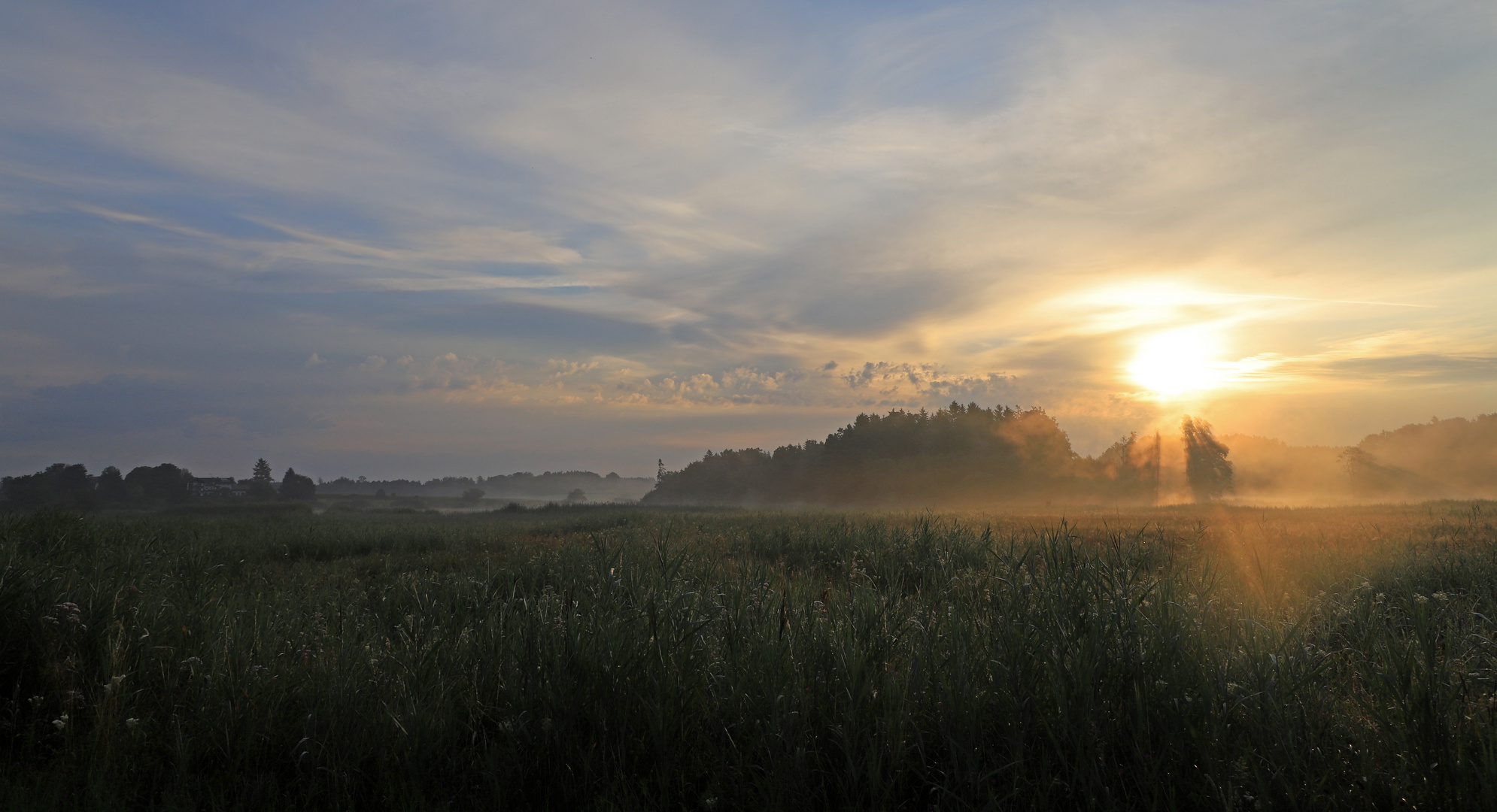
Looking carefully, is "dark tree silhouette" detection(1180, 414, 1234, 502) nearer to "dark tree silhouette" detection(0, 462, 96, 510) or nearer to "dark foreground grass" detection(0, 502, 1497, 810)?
"dark foreground grass" detection(0, 502, 1497, 810)

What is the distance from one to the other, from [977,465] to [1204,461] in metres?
27.1

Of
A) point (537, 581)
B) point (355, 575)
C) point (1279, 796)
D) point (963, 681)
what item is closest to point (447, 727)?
point (963, 681)

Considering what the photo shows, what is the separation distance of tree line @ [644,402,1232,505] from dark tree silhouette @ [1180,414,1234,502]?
4.4 inches

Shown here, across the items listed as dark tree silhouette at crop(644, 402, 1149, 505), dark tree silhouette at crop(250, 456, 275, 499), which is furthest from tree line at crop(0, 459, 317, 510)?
dark tree silhouette at crop(644, 402, 1149, 505)

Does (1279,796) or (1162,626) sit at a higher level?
(1162,626)

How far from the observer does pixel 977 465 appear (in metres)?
78.3

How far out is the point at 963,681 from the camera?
2842 mm

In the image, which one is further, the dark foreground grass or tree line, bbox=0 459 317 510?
tree line, bbox=0 459 317 510

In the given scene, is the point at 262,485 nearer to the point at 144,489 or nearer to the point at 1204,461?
the point at 144,489

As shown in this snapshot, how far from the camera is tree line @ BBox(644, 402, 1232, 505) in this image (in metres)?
76.4

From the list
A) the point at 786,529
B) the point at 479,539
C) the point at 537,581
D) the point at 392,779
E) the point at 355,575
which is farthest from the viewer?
the point at 479,539

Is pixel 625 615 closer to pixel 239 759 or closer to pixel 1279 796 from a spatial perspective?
pixel 239 759

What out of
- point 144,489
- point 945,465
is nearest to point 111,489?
point 144,489

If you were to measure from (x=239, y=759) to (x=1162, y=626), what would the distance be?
14.0ft
